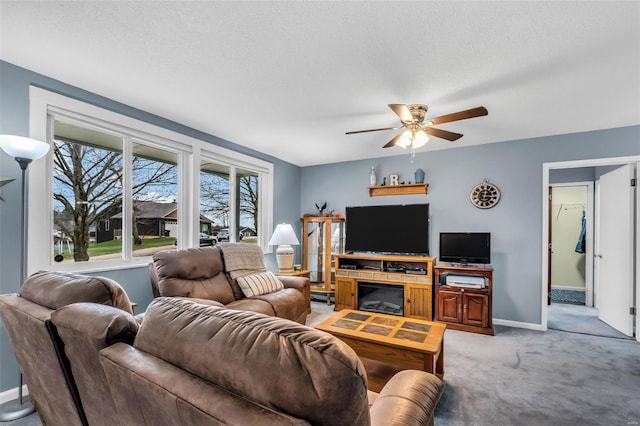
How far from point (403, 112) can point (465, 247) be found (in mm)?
2392

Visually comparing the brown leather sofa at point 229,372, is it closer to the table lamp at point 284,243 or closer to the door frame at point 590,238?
the table lamp at point 284,243

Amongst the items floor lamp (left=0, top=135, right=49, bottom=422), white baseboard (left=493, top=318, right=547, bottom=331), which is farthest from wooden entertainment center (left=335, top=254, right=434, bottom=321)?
floor lamp (left=0, top=135, right=49, bottom=422)

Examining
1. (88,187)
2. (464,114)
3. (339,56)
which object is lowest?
(88,187)

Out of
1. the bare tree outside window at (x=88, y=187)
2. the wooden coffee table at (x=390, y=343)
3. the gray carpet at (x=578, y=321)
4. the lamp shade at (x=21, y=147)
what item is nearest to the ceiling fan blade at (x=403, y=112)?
the wooden coffee table at (x=390, y=343)

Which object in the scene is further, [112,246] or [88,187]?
[112,246]

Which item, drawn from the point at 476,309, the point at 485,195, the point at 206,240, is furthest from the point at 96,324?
the point at 485,195

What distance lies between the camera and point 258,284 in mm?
3350

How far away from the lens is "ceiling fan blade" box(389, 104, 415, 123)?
2299 millimetres

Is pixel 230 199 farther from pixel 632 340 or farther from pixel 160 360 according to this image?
pixel 632 340

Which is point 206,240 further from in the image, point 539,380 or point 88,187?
point 539,380

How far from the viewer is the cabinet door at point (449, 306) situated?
380cm

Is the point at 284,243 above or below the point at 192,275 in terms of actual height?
above

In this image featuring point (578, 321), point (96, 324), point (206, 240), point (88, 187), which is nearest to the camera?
point (96, 324)

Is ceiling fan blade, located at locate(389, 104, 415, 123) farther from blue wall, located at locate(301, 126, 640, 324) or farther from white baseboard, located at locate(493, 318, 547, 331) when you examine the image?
white baseboard, located at locate(493, 318, 547, 331)
